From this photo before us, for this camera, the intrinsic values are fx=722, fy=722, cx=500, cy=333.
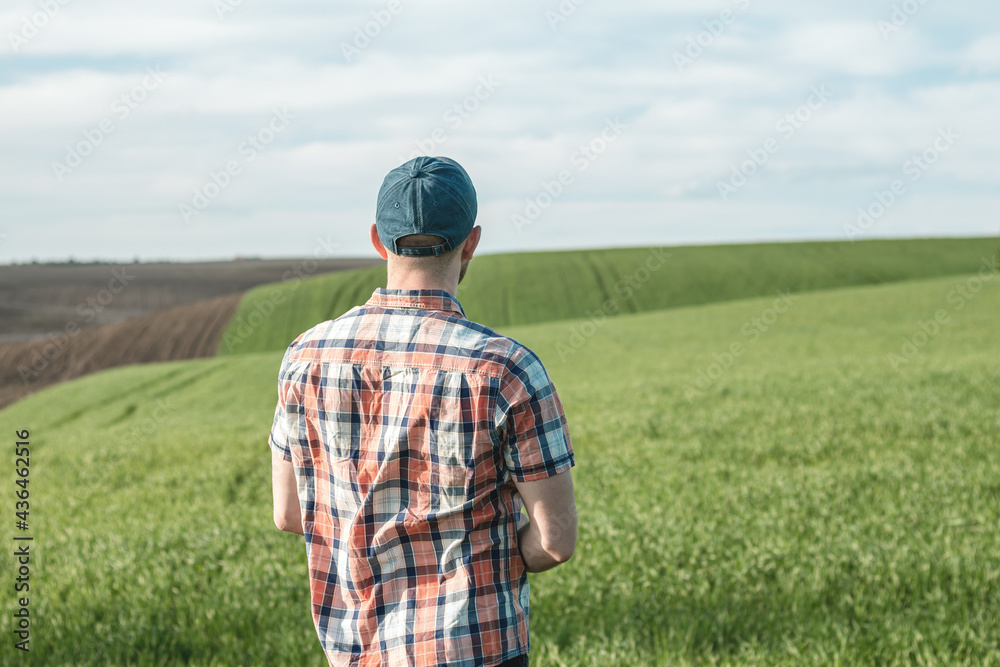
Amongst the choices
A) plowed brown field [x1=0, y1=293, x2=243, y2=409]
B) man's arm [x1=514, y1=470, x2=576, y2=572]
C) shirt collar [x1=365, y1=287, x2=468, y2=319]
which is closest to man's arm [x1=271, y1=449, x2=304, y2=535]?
shirt collar [x1=365, y1=287, x2=468, y2=319]

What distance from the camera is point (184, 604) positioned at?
5.88 m

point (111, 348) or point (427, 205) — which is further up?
point (111, 348)

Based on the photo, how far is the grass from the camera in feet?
179

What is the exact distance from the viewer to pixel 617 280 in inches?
2491

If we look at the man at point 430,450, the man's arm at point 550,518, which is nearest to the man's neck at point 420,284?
the man at point 430,450

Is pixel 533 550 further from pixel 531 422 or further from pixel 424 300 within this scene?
pixel 424 300

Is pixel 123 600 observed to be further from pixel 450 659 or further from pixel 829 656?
pixel 829 656

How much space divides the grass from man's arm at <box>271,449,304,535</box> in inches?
1851

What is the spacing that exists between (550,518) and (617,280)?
62.1 m

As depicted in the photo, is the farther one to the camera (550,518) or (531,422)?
(550,518)

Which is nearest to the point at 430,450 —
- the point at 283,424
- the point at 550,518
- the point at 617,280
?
the point at 550,518

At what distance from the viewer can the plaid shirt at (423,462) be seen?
2.14 m

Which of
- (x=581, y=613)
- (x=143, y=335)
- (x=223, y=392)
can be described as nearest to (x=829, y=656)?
(x=581, y=613)

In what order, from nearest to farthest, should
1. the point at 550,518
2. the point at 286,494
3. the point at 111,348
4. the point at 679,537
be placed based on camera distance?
the point at 550,518 → the point at 286,494 → the point at 679,537 → the point at 111,348
